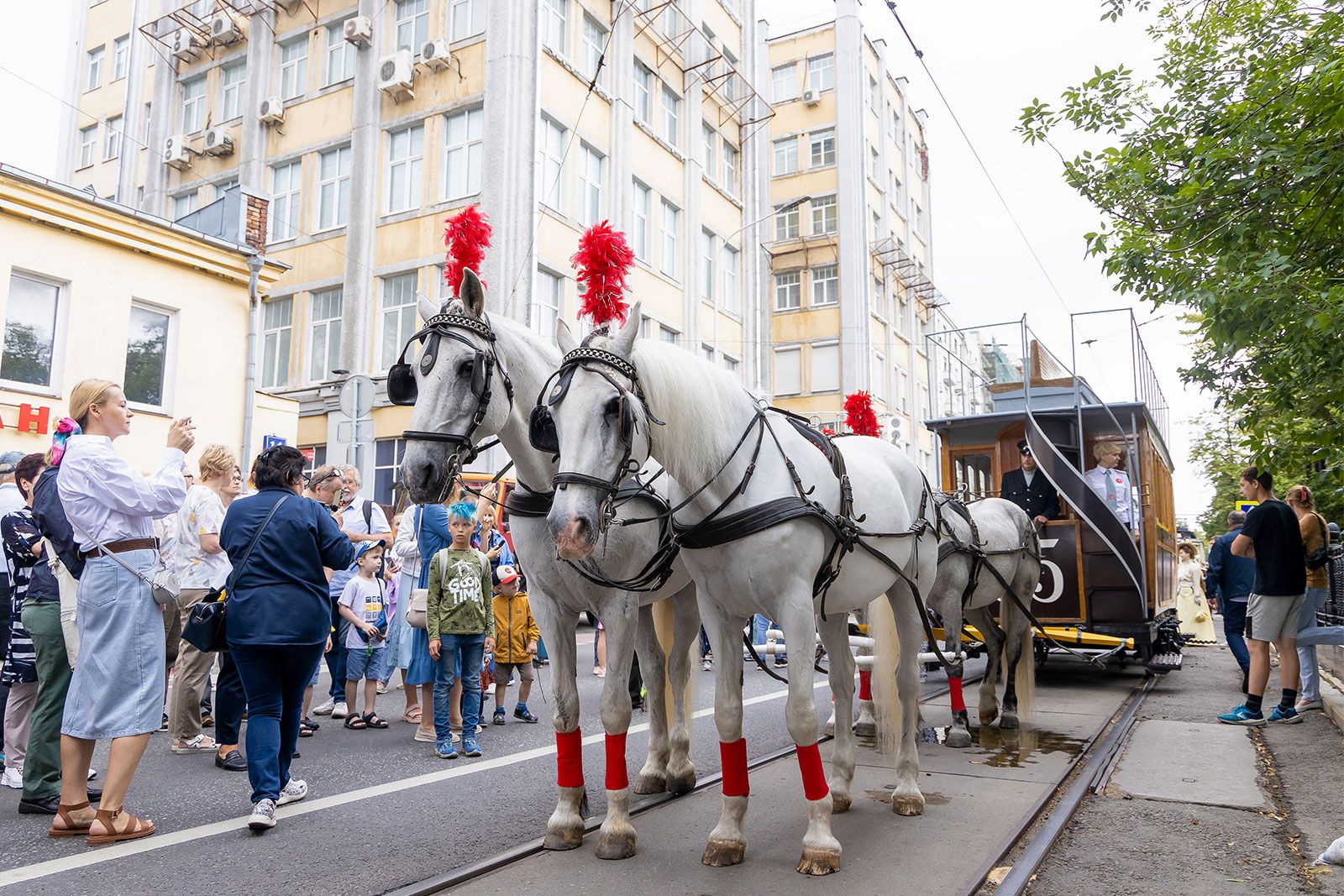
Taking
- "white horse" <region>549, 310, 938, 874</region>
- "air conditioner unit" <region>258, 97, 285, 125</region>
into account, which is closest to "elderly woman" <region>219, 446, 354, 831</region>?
"white horse" <region>549, 310, 938, 874</region>

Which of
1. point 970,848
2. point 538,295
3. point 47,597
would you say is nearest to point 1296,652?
point 970,848

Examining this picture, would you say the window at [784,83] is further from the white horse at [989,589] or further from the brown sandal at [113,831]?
the brown sandal at [113,831]

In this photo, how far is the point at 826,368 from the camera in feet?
110

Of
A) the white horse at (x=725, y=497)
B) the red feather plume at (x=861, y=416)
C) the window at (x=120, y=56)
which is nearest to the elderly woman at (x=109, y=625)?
the white horse at (x=725, y=497)

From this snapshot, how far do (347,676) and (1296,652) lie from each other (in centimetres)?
791

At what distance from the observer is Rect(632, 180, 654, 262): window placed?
77.7ft

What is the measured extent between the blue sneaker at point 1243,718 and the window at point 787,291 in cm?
2787

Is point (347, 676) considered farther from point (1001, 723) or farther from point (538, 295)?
point (538, 295)

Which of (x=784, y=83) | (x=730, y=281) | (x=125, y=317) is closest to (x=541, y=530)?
(x=125, y=317)

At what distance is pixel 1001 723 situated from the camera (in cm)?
725

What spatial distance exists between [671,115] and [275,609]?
23.8 m

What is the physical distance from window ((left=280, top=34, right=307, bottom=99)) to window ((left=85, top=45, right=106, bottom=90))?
8.97 m

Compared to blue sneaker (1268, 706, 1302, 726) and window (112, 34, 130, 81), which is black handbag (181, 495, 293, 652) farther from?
window (112, 34, 130, 81)

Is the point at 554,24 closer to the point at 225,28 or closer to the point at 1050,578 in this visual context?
the point at 225,28
